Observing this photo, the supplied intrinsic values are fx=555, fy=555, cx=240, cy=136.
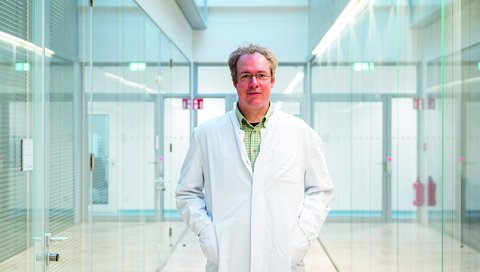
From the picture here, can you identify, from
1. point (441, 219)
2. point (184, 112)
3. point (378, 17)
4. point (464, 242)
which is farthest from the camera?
point (184, 112)

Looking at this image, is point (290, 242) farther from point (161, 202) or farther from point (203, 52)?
point (203, 52)

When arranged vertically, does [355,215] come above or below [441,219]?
below

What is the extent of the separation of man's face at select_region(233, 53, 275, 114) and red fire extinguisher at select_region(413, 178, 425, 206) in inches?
66.6

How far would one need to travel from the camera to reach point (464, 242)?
2.88m

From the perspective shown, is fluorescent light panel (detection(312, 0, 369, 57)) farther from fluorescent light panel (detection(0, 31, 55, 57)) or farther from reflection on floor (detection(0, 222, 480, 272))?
fluorescent light panel (detection(0, 31, 55, 57))

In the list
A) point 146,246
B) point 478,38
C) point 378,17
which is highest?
point 378,17

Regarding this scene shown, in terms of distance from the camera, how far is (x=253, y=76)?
2.34 meters

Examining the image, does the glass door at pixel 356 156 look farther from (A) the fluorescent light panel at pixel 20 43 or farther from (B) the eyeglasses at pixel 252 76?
(A) the fluorescent light panel at pixel 20 43

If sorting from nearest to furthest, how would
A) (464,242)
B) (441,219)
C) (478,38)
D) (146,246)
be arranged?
(478,38)
(464,242)
(441,219)
(146,246)

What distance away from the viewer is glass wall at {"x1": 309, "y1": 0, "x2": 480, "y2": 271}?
2859mm

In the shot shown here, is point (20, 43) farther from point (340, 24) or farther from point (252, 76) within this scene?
point (340, 24)

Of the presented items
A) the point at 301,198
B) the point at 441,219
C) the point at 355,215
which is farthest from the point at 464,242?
the point at 355,215

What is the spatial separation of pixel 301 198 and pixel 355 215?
4100 millimetres

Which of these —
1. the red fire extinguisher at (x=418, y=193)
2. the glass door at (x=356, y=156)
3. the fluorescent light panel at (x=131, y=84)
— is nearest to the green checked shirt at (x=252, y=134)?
the red fire extinguisher at (x=418, y=193)
